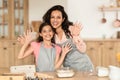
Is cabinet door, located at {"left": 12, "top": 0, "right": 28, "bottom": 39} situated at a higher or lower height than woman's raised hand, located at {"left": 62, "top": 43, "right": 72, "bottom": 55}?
higher

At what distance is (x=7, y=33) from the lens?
6.13m

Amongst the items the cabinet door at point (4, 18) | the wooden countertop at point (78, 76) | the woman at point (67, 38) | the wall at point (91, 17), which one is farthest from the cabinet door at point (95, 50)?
the wooden countertop at point (78, 76)

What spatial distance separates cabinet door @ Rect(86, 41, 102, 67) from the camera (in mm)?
5113

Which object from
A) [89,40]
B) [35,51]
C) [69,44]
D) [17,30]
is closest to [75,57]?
[69,44]

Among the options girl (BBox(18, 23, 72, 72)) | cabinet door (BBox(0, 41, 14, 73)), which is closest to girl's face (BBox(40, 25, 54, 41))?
girl (BBox(18, 23, 72, 72))

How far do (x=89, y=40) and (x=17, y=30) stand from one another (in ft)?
5.80

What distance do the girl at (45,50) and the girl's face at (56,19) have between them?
5 cm

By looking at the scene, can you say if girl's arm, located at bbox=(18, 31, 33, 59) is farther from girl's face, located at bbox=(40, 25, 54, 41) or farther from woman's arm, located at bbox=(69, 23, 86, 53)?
woman's arm, located at bbox=(69, 23, 86, 53)

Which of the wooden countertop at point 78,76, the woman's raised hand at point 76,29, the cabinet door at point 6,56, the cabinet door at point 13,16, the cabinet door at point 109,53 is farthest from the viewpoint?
the cabinet door at point 13,16

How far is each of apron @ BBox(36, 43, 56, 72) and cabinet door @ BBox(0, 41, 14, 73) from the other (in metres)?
3.24

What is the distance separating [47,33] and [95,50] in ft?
8.51

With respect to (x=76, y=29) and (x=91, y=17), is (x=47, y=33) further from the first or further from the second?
(x=91, y=17)

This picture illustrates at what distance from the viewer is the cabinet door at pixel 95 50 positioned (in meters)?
5.11

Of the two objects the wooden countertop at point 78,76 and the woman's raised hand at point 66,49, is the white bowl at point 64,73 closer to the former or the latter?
the wooden countertop at point 78,76
